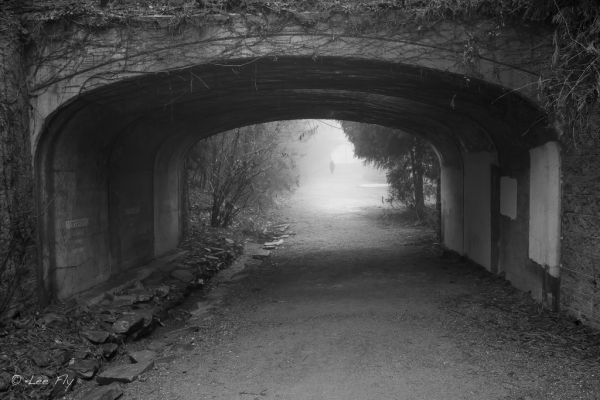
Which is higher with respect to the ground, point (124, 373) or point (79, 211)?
point (79, 211)

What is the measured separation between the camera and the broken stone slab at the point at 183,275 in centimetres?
880

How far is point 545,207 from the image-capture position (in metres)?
6.23

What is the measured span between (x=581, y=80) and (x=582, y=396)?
10.2 ft

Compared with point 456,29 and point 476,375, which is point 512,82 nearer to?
point 456,29

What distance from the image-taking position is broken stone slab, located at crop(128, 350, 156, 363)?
536 cm

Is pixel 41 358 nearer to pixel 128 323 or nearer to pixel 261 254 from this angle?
pixel 128 323

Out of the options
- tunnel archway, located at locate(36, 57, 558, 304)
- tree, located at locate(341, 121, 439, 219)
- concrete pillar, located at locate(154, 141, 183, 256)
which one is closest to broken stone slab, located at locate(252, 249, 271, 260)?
concrete pillar, located at locate(154, 141, 183, 256)

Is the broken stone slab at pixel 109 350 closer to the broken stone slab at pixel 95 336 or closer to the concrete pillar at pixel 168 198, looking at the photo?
the broken stone slab at pixel 95 336

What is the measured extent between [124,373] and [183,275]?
4010mm

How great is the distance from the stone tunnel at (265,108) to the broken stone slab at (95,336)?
3.32 ft

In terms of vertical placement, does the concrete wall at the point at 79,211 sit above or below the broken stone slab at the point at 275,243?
above

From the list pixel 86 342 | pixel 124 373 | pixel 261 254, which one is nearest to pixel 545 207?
pixel 124 373

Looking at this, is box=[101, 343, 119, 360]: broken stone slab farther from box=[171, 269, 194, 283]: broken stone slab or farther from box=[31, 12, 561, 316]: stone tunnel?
box=[171, 269, 194, 283]: broken stone slab
